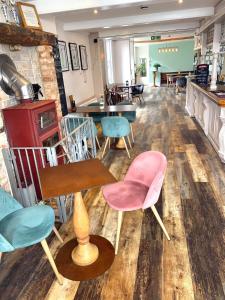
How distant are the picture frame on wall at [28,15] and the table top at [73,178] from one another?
83.5 inches

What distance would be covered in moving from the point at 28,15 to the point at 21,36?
53 cm

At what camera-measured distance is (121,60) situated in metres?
11.2

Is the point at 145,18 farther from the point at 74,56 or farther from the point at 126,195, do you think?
the point at 126,195

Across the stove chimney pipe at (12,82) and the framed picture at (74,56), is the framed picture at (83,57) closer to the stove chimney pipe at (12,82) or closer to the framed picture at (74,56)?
the framed picture at (74,56)

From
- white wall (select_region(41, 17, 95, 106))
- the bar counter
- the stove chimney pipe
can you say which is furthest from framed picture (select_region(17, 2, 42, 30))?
the bar counter

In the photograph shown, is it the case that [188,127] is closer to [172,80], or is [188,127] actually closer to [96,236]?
[96,236]

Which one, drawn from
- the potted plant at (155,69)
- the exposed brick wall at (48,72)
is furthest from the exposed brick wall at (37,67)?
the potted plant at (155,69)

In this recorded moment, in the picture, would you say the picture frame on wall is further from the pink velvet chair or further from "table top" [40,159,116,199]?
the pink velvet chair

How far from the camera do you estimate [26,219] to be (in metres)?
1.81

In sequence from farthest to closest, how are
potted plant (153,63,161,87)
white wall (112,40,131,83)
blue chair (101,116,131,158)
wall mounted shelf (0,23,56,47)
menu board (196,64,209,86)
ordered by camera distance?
potted plant (153,63,161,87), white wall (112,40,131,83), menu board (196,64,209,86), blue chair (101,116,131,158), wall mounted shelf (0,23,56,47)

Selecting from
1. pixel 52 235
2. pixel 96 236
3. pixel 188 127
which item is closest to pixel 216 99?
pixel 188 127

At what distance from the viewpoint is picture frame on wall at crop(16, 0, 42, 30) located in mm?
3014

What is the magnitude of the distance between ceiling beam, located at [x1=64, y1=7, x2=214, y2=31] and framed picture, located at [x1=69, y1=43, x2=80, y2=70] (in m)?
0.43

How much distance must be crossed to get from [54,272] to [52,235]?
529 millimetres
